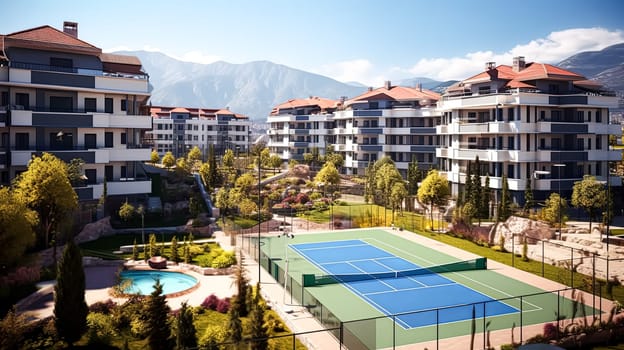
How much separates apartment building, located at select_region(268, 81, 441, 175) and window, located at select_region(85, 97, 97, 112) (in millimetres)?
36631

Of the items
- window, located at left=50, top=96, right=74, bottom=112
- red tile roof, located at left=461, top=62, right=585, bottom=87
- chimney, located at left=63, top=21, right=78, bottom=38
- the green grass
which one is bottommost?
the green grass

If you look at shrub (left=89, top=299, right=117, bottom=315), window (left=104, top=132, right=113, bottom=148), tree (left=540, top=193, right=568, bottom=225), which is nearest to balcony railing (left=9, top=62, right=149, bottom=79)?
window (left=104, top=132, right=113, bottom=148)

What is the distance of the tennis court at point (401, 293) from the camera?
65.2ft

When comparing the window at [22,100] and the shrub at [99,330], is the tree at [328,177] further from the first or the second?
the shrub at [99,330]

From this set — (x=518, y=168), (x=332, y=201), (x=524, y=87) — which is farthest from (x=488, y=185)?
(x=332, y=201)

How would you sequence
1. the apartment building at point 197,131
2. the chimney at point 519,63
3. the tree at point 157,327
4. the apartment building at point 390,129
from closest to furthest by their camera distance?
the tree at point 157,327, the chimney at point 519,63, the apartment building at point 390,129, the apartment building at point 197,131

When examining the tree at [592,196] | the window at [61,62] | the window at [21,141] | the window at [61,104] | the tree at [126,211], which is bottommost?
the tree at [126,211]

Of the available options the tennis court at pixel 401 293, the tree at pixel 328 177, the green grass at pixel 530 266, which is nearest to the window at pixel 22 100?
the tennis court at pixel 401 293

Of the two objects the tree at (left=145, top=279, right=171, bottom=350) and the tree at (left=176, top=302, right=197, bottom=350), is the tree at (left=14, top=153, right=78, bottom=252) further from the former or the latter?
the tree at (left=176, top=302, right=197, bottom=350)

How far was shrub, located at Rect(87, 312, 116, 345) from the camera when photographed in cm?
1828

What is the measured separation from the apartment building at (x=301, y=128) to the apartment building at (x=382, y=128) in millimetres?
168

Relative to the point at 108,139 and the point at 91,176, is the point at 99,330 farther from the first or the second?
the point at 108,139

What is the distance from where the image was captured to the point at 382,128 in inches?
2692

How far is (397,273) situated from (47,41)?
99.1ft
